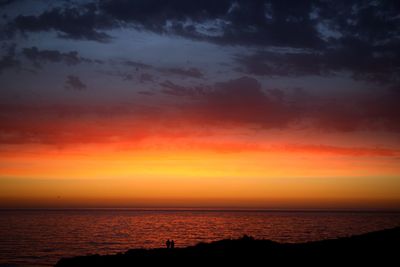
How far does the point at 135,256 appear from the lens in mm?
31375

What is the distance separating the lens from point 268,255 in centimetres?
2848

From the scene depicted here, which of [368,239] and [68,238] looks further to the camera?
[68,238]

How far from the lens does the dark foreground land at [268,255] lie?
87.0ft

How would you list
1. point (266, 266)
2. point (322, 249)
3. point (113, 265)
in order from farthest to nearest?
point (322, 249)
point (113, 265)
point (266, 266)

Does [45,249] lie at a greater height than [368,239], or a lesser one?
lesser

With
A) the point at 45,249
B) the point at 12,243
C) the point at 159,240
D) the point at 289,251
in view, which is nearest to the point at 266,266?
the point at 289,251

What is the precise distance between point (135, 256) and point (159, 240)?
49938 millimetres

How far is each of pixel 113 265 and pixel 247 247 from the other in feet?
32.0

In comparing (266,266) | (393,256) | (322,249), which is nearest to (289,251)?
(322,249)

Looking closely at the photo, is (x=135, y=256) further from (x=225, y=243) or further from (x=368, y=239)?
(x=368, y=239)

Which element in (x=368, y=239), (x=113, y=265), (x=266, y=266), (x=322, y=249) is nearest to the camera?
(x=266, y=266)

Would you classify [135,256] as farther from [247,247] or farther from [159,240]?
[159,240]

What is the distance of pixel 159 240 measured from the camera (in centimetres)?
7994

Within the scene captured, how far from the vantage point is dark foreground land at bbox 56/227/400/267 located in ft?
87.0
